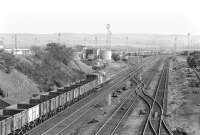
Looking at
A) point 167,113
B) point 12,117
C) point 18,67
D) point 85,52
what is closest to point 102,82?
point 18,67

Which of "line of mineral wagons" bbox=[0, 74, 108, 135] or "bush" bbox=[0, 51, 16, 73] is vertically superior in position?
"bush" bbox=[0, 51, 16, 73]

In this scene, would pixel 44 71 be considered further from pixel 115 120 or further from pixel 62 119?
pixel 115 120

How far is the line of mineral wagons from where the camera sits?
2933 cm

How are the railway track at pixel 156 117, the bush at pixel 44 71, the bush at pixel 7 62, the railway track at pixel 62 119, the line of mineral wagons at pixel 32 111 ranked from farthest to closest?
1. the bush at pixel 44 71
2. the bush at pixel 7 62
3. the railway track at pixel 156 117
4. the railway track at pixel 62 119
5. the line of mineral wagons at pixel 32 111

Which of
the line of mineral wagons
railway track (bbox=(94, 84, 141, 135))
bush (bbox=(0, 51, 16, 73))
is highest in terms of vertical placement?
bush (bbox=(0, 51, 16, 73))

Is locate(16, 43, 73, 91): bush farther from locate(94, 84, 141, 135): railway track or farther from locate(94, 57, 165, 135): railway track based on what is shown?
locate(94, 57, 165, 135): railway track

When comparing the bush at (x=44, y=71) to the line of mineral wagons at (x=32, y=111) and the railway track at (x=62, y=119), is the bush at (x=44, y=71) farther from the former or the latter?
the line of mineral wagons at (x=32, y=111)

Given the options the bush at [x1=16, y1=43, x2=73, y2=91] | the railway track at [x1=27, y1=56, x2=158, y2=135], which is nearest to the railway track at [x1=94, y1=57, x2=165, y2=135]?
the railway track at [x1=27, y1=56, x2=158, y2=135]

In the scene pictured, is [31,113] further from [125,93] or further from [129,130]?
[125,93]

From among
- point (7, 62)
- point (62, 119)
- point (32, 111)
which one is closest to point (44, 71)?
point (7, 62)

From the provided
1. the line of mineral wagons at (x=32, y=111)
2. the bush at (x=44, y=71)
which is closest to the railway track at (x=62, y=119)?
the line of mineral wagons at (x=32, y=111)

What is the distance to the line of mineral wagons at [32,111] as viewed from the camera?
96.2ft

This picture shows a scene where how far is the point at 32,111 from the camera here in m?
34.2

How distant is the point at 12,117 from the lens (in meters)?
29.3
